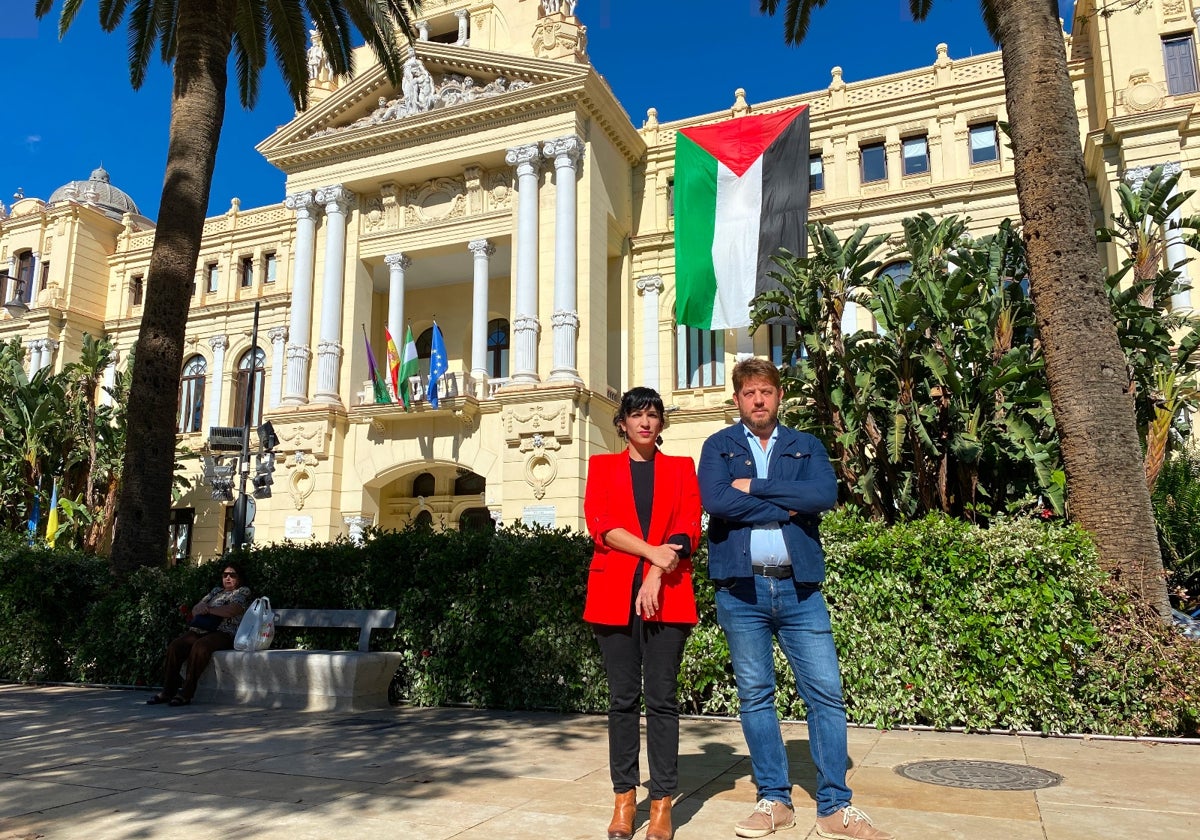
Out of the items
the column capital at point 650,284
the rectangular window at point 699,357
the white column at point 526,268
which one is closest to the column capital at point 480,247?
the white column at point 526,268

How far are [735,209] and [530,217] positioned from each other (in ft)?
17.8

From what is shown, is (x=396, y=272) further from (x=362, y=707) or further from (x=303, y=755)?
(x=303, y=755)

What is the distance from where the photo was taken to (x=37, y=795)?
4.79 meters

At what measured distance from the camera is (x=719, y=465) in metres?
4.32

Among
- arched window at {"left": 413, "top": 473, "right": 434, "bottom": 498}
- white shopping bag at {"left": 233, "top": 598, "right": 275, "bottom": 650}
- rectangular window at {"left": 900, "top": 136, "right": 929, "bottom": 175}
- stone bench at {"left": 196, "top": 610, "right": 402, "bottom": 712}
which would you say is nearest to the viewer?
stone bench at {"left": 196, "top": 610, "right": 402, "bottom": 712}

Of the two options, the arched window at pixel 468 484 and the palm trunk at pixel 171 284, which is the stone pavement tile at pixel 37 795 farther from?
the arched window at pixel 468 484

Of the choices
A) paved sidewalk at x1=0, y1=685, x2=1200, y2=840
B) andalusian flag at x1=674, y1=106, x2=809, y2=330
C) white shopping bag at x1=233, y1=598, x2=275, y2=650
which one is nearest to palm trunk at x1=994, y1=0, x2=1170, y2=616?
paved sidewalk at x1=0, y1=685, x2=1200, y2=840

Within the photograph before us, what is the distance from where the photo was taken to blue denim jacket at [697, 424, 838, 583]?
414 cm

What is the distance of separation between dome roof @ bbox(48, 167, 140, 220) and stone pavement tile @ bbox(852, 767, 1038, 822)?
4177cm

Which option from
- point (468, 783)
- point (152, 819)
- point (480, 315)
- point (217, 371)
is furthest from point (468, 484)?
point (152, 819)

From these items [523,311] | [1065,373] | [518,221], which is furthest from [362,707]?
[518,221]

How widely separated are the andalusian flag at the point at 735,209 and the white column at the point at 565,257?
9.17 feet

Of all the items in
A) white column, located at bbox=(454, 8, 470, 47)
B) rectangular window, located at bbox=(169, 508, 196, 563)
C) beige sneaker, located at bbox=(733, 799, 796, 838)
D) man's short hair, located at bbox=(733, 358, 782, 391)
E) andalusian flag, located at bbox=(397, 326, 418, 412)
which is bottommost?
beige sneaker, located at bbox=(733, 799, 796, 838)

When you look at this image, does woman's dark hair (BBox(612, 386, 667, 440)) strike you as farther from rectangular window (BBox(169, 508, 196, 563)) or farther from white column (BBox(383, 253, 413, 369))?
rectangular window (BBox(169, 508, 196, 563))
